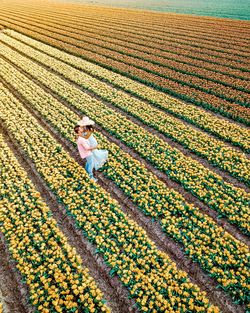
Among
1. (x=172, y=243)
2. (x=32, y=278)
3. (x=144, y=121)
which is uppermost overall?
(x=144, y=121)

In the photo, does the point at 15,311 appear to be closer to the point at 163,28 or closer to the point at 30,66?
the point at 30,66

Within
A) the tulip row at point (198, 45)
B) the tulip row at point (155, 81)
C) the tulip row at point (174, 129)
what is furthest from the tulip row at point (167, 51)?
the tulip row at point (174, 129)

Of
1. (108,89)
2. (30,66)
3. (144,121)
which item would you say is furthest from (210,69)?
(30,66)

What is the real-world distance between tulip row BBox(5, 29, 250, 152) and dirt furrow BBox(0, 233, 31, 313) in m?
9.60

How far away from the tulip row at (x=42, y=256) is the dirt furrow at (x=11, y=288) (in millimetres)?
216

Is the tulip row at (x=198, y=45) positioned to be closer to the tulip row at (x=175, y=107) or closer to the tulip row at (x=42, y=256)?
the tulip row at (x=175, y=107)

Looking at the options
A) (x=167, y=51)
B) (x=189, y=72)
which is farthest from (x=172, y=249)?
(x=167, y=51)

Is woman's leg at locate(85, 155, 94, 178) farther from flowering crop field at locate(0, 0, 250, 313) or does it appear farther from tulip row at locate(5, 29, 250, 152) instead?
tulip row at locate(5, 29, 250, 152)

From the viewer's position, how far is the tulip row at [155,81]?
14.0 m

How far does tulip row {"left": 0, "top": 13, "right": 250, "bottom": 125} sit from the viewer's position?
1402 centimetres

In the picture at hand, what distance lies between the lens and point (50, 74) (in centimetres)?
1950

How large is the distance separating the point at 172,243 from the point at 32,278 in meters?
3.74

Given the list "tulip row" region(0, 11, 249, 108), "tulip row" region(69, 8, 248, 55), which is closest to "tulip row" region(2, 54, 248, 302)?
"tulip row" region(0, 11, 249, 108)

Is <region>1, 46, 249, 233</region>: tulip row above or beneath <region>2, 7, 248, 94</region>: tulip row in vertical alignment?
beneath
